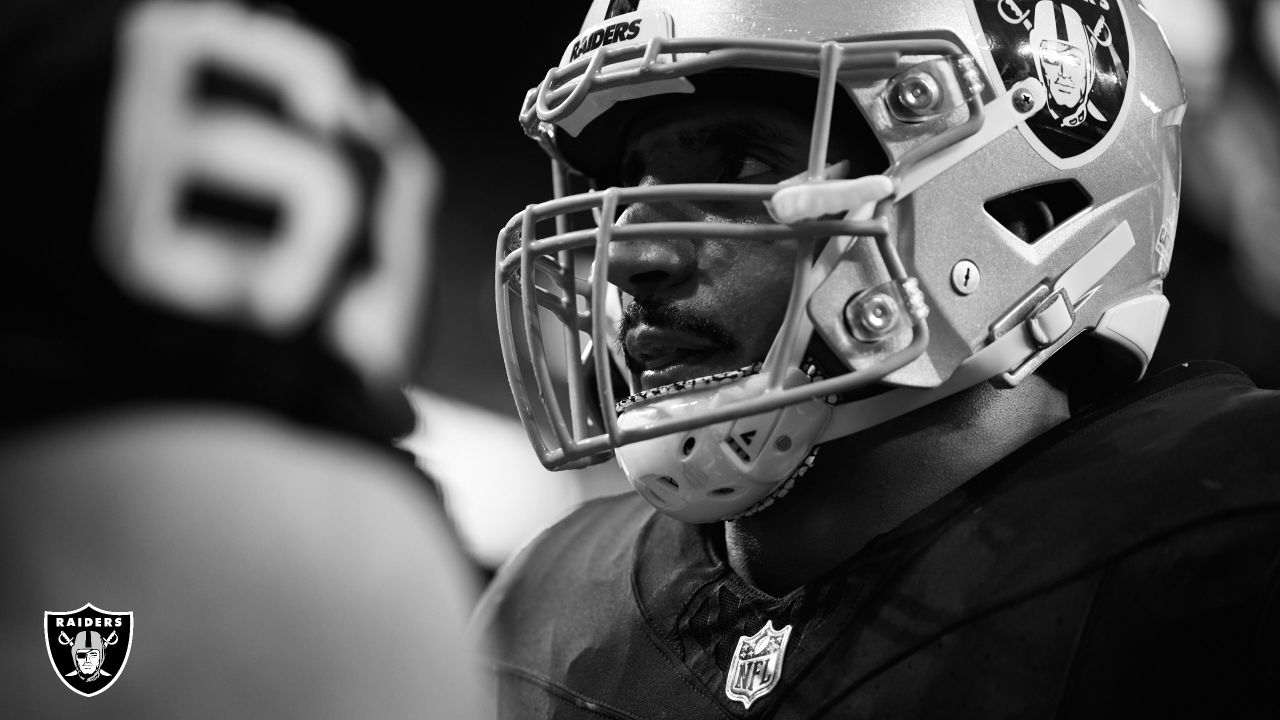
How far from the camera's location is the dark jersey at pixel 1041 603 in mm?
798

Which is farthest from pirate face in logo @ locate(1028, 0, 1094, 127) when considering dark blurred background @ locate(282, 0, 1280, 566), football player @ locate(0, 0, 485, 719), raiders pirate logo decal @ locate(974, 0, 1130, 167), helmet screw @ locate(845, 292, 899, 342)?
football player @ locate(0, 0, 485, 719)

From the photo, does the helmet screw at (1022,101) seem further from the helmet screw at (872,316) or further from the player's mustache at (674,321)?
the player's mustache at (674,321)

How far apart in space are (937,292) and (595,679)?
485 millimetres

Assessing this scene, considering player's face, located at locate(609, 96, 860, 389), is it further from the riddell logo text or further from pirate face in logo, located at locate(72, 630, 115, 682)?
pirate face in logo, located at locate(72, 630, 115, 682)

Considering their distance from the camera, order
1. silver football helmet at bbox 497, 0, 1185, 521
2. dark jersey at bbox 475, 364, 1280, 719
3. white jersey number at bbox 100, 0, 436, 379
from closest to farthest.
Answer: dark jersey at bbox 475, 364, 1280, 719 → silver football helmet at bbox 497, 0, 1185, 521 → white jersey number at bbox 100, 0, 436, 379

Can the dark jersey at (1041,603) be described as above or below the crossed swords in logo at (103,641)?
below

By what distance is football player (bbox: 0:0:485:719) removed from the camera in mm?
1692

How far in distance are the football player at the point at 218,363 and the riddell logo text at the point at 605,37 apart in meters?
0.84

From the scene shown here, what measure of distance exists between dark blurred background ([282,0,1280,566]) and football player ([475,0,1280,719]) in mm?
746

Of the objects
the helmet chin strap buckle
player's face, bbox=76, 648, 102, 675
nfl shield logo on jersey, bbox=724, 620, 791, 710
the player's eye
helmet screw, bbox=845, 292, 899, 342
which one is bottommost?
nfl shield logo on jersey, bbox=724, 620, 791, 710

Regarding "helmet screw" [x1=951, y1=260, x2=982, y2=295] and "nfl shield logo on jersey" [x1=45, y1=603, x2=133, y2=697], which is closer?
"helmet screw" [x1=951, y1=260, x2=982, y2=295]

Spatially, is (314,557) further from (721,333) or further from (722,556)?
(721,333)

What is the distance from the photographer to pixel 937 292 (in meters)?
0.97

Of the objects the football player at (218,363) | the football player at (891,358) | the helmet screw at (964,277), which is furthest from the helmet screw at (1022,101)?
the football player at (218,363)
